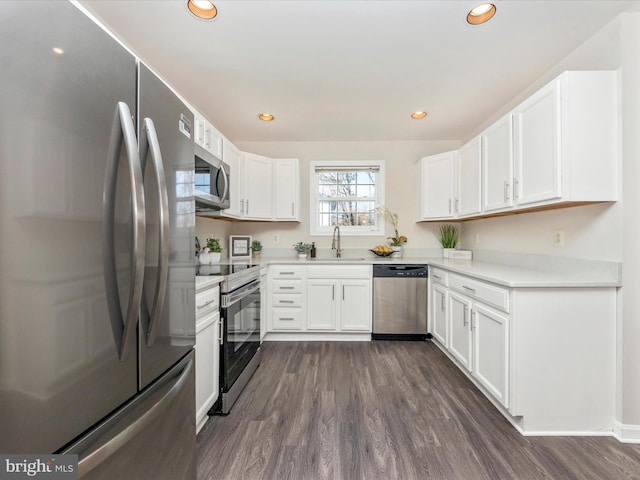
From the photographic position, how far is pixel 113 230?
0.76 metres

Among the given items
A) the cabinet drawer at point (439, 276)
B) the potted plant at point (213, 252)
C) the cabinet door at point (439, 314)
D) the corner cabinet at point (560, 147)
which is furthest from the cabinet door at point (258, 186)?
the corner cabinet at point (560, 147)

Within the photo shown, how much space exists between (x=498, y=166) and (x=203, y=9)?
7.77ft

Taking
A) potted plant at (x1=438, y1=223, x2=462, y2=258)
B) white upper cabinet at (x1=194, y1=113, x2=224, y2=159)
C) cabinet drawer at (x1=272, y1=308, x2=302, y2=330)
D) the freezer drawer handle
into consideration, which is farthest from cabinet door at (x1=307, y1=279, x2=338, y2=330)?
the freezer drawer handle

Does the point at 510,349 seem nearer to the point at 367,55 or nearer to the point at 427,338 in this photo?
the point at 427,338

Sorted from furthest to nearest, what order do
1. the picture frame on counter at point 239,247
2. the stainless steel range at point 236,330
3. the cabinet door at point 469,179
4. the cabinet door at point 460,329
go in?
the picture frame on counter at point 239,247 < the cabinet door at point 469,179 < the cabinet door at point 460,329 < the stainless steel range at point 236,330

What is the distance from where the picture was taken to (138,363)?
88cm

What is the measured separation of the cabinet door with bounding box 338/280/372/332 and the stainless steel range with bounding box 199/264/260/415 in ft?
3.38

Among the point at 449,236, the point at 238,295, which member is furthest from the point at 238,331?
the point at 449,236

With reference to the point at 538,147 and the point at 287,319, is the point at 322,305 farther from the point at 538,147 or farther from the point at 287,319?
the point at 538,147

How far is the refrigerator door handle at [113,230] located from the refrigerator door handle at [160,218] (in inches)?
3.4

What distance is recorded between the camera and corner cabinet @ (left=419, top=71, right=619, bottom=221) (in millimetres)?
1735

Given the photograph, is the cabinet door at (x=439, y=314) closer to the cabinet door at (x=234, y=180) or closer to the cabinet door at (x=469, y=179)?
the cabinet door at (x=469, y=179)

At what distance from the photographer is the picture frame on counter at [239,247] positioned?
356 centimetres

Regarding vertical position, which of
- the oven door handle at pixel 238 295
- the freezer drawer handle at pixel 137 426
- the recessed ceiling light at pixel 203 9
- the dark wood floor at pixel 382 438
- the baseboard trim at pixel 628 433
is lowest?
the dark wood floor at pixel 382 438
